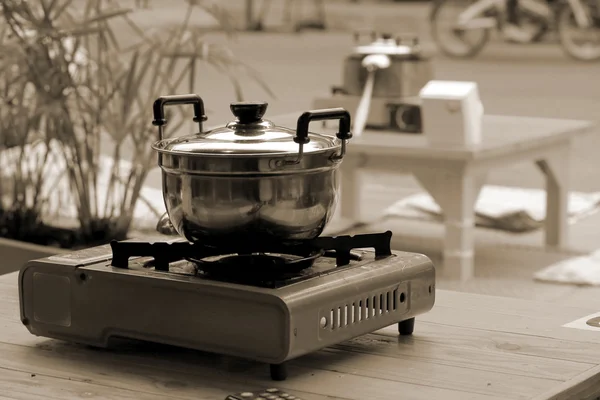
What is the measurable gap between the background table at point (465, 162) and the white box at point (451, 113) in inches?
1.6

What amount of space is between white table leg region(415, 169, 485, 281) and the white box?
0.10 meters

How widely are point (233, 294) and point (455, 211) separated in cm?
220

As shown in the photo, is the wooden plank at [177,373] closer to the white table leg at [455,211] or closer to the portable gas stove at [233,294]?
the portable gas stove at [233,294]

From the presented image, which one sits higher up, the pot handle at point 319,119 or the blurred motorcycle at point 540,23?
the pot handle at point 319,119

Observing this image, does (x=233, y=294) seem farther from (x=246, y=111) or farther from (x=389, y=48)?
(x=389, y=48)

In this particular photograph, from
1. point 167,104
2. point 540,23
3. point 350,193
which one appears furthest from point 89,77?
point 540,23

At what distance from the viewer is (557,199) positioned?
3.76 m

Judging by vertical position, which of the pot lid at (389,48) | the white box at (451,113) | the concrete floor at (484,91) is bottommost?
the concrete floor at (484,91)

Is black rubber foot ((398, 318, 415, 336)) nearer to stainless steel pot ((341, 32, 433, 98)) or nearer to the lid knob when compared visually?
the lid knob

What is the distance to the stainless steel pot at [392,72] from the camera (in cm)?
374

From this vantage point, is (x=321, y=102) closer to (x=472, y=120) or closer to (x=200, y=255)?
(x=472, y=120)

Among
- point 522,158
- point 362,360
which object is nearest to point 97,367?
point 362,360

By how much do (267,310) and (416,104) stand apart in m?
2.62

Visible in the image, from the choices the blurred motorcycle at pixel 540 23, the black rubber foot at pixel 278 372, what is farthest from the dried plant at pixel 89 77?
the blurred motorcycle at pixel 540 23
